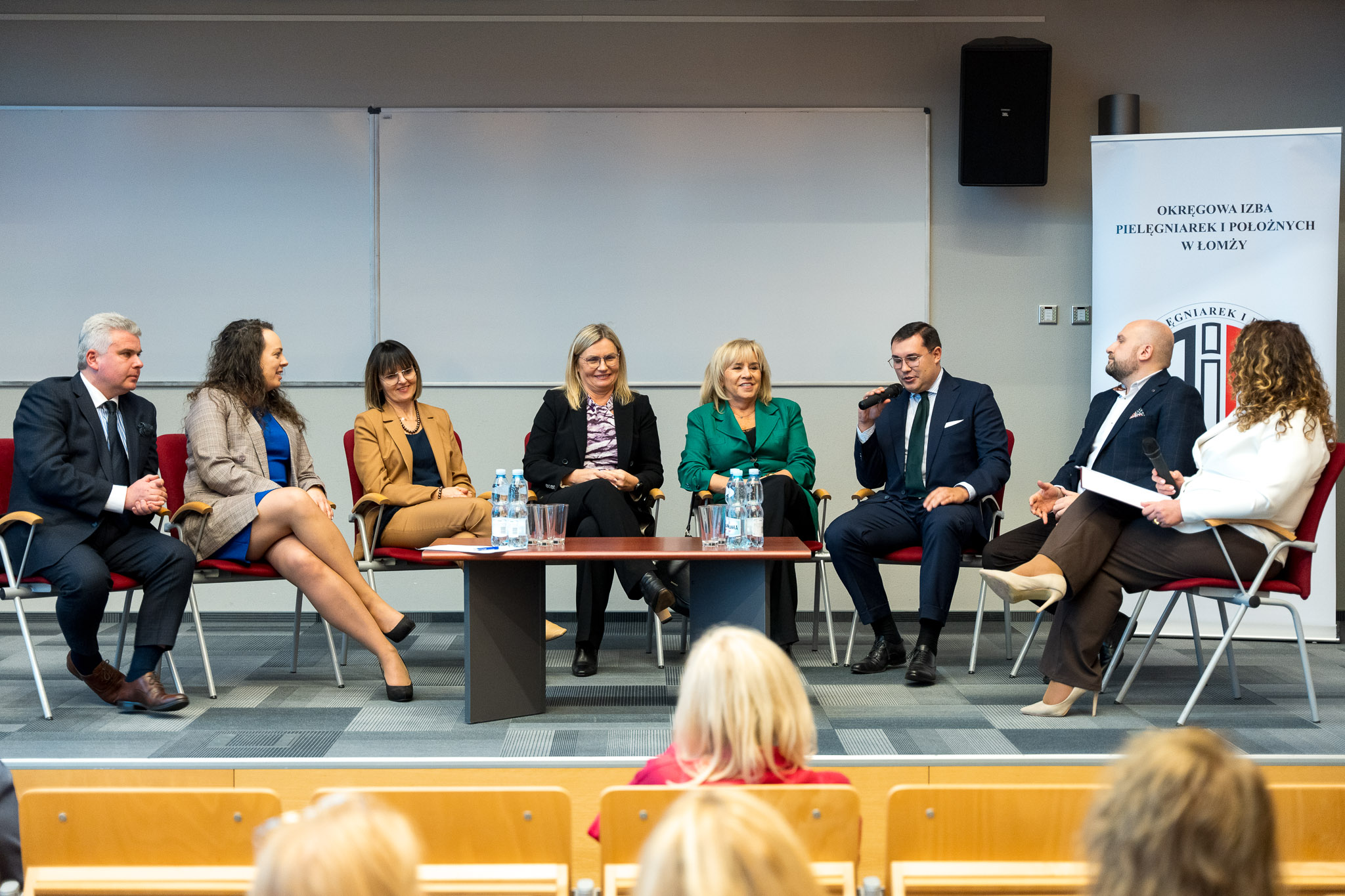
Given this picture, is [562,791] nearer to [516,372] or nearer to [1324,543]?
[516,372]

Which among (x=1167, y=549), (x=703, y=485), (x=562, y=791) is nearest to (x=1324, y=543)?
(x=1167, y=549)

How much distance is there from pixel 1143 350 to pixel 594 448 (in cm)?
211

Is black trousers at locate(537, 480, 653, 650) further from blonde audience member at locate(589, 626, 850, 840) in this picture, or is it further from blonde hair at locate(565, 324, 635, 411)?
blonde audience member at locate(589, 626, 850, 840)

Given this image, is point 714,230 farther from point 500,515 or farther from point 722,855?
point 722,855

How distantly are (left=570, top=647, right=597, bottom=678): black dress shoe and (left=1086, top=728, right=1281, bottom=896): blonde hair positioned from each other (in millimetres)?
3152

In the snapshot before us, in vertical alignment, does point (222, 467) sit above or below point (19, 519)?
above

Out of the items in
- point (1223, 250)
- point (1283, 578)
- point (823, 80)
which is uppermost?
point (823, 80)

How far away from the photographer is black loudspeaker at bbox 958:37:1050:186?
5004 millimetres

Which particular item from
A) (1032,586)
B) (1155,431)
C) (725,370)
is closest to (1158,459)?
(1155,431)

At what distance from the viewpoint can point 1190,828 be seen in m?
0.88

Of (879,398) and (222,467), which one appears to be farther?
(879,398)

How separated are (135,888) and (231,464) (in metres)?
2.44

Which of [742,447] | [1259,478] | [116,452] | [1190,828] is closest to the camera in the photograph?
[1190,828]

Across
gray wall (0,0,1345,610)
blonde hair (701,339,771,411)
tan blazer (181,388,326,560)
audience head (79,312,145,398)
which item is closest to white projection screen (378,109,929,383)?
gray wall (0,0,1345,610)
